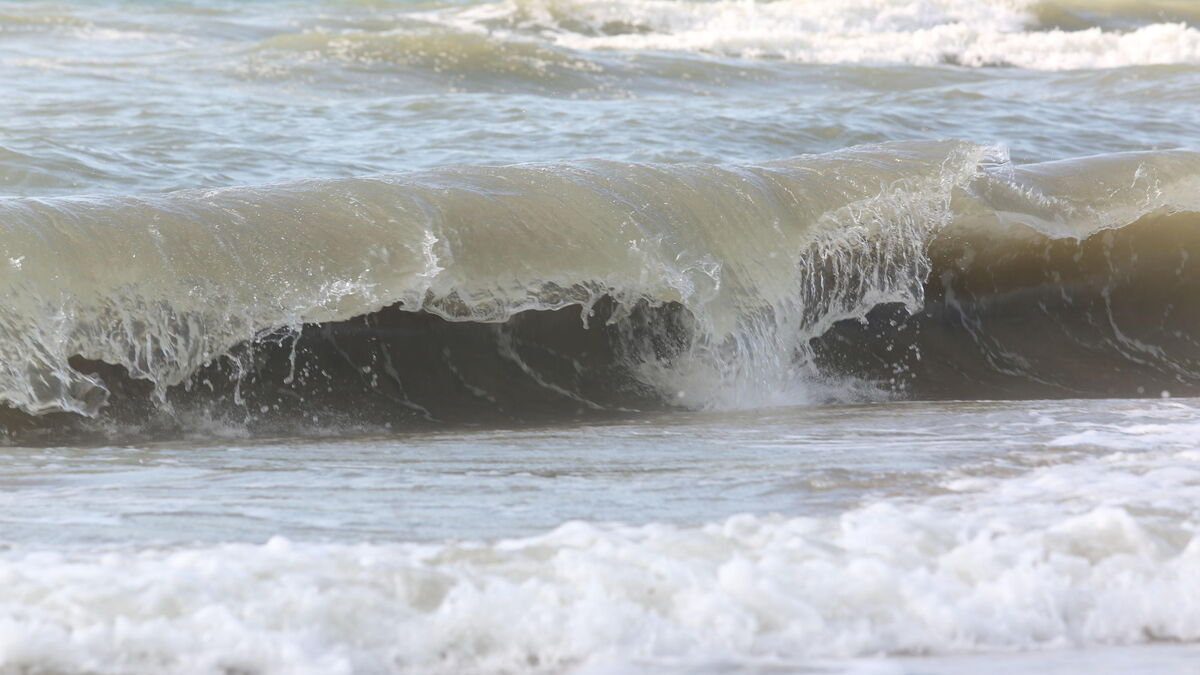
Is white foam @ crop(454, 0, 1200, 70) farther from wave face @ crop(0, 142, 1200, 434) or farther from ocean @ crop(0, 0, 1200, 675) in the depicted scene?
wave face @ crop(0, 142, 1200, 434)

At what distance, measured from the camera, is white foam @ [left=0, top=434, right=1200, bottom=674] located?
2.07 metres

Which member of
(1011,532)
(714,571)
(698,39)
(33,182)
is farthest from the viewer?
(698,39)

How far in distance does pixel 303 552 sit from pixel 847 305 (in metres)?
3.00

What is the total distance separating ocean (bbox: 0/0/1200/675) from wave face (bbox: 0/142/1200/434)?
1 centimetres

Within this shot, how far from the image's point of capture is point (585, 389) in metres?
4.66

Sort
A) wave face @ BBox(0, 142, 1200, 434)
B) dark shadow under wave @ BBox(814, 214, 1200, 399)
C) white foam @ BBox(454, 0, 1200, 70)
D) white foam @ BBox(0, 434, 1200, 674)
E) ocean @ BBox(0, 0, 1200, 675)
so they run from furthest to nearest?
white foam @ BBox(454, 0, 1200, 70) → dark shadow under wave @ BBox(814, 214, 1200, 399) → wave face @ BBox(0, 142, 1200, 434) → ocean @ BBox(0, 0, 1200, 675) → white foam @ BBox(0, 434, 1200, 674)

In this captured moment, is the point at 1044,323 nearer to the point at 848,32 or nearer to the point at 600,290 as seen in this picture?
the point at 600,290

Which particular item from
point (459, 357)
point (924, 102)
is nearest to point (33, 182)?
point (459, 357)

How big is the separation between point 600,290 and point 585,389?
366 millimetres

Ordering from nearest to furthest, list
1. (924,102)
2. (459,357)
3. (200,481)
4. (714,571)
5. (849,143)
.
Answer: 1. (714,571)
2. (200,481)
3. (459,357)
4. (849,143)
5. (924,102)

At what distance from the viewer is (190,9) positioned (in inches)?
564

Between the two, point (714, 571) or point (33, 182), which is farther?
point (33, 182)

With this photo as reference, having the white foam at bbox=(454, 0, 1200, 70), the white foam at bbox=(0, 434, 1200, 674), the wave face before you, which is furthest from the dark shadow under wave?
the white foam at bbox=(454, 0, 1200, 70)

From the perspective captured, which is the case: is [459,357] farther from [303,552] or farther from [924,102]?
[924,102]
